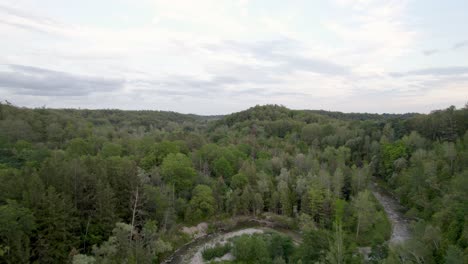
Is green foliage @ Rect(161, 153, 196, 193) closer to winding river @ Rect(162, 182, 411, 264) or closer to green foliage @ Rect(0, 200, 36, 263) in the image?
winding river @ Rect(162, 182, 411, 264)

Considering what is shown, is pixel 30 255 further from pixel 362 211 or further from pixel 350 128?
pixel 350 128

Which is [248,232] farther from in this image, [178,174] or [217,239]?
[178,174]

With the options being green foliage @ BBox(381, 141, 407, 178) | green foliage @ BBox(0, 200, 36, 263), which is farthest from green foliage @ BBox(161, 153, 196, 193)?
green foliage @ BBox(381, 141, 407, 178)

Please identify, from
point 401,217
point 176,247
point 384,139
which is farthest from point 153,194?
point 384,139

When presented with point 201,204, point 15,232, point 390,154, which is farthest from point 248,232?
point 390,154

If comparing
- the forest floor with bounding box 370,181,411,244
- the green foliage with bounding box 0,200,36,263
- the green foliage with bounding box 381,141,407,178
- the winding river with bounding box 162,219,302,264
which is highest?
the green foliage with bounding box 381,141,407,178

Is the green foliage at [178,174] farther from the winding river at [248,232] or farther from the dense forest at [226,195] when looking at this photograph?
the winding river at [248,232]
